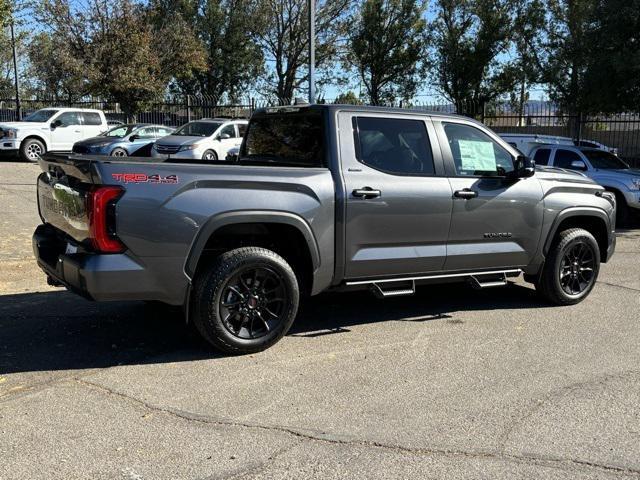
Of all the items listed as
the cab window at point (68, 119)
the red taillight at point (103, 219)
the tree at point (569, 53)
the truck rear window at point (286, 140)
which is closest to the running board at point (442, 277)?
the truck rear window at point (286, 140)

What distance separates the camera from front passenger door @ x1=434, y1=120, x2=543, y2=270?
5.82 meters

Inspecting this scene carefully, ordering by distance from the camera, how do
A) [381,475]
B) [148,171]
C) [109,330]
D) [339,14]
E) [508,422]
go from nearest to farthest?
[381,475], [508,422], [148,171], [109,330], [339,14]

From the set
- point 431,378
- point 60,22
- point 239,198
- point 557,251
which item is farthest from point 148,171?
point 60,22

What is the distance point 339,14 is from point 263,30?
17.0 feet

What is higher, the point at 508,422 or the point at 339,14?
the point at 339,14

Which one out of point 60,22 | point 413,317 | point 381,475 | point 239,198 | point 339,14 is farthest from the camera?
point 339,14

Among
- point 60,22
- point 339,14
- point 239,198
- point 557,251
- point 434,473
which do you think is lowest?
point 434,473

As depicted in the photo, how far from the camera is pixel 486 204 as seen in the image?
5918 millimetres

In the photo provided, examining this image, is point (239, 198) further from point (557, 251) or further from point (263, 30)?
point (263, 30)

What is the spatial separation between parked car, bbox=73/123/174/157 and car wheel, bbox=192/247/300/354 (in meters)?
15.8

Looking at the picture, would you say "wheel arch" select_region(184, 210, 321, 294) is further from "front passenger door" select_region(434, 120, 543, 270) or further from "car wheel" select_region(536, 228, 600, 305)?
"car wheel" select_region(536, 228, 600, 305)

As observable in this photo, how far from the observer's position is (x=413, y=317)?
622cm

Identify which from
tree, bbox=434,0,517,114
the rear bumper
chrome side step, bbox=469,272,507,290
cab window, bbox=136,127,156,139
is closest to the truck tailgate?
the rear bumper

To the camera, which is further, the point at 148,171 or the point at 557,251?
the point at 557,251
